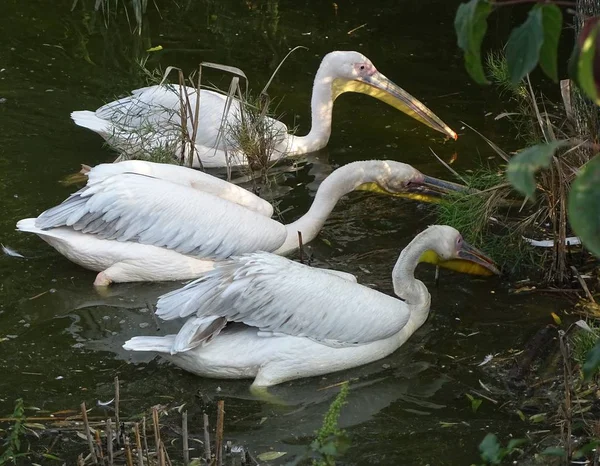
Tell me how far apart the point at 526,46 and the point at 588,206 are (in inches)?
Result: 12.5

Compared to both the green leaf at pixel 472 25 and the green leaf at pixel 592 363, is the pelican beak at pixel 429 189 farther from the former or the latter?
the green leaf at pixel 472 25

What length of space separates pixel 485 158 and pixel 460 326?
7.35 ft

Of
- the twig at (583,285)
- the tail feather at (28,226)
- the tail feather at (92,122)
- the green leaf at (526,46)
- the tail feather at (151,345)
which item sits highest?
the green leaf at (526,46)

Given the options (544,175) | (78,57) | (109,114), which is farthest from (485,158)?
(78,57)

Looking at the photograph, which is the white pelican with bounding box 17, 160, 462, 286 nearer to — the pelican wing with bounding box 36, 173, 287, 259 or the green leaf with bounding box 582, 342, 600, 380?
the pelican wing with bounding box 36, 173, 287, 259

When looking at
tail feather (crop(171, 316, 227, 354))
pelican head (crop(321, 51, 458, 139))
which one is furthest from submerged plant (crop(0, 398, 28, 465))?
pelican head (crop(321, 51, 458, 139))

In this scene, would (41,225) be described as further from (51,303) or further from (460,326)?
(460,326)

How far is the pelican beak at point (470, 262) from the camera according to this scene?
16.7 feet

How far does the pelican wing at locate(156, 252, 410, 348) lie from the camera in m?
4.45

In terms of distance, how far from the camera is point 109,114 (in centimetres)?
669

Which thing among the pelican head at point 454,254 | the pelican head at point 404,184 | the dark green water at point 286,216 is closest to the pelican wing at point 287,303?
the dark green water at point 286,216

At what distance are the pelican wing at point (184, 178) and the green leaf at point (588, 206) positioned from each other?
4.18 meters

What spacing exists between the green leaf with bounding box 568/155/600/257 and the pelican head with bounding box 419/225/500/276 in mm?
3415

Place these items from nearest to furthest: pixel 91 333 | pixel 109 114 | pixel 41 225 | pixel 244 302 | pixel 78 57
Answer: pixel 244 302 < pixel 91 333 < pixel 41 225 < pixel 109 114 < pixel 78 57
